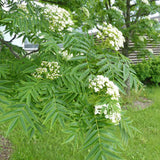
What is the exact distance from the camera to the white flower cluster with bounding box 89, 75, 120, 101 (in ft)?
3.72

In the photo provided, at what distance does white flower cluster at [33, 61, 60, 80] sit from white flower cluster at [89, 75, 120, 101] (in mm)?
259

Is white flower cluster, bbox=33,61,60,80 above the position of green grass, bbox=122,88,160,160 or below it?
above

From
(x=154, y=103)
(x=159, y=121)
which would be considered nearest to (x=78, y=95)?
(x=159, y=121)

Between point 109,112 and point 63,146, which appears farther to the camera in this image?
point 63,146

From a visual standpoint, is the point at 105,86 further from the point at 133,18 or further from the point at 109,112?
the point at 133,18

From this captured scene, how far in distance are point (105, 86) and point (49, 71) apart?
38 cm

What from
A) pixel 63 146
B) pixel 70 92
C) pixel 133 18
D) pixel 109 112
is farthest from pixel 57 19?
pixel 133 18

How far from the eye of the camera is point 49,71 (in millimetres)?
1280

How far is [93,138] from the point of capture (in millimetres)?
1077

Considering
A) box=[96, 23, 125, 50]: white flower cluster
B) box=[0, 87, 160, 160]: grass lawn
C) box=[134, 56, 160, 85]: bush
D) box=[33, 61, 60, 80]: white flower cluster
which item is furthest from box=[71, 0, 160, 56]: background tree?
box=[33, 61, 60, 80]: white flower cluster

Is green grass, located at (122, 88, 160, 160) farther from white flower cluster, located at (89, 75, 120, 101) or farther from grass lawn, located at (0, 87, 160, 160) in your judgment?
white flower cluster, located at (89, 75, 120, 101)

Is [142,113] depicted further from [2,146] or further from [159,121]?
[2,146]

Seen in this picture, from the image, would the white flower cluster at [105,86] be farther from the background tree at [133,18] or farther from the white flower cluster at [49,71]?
the background tree at [133,18]

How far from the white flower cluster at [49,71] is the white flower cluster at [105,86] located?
10.2 inches
